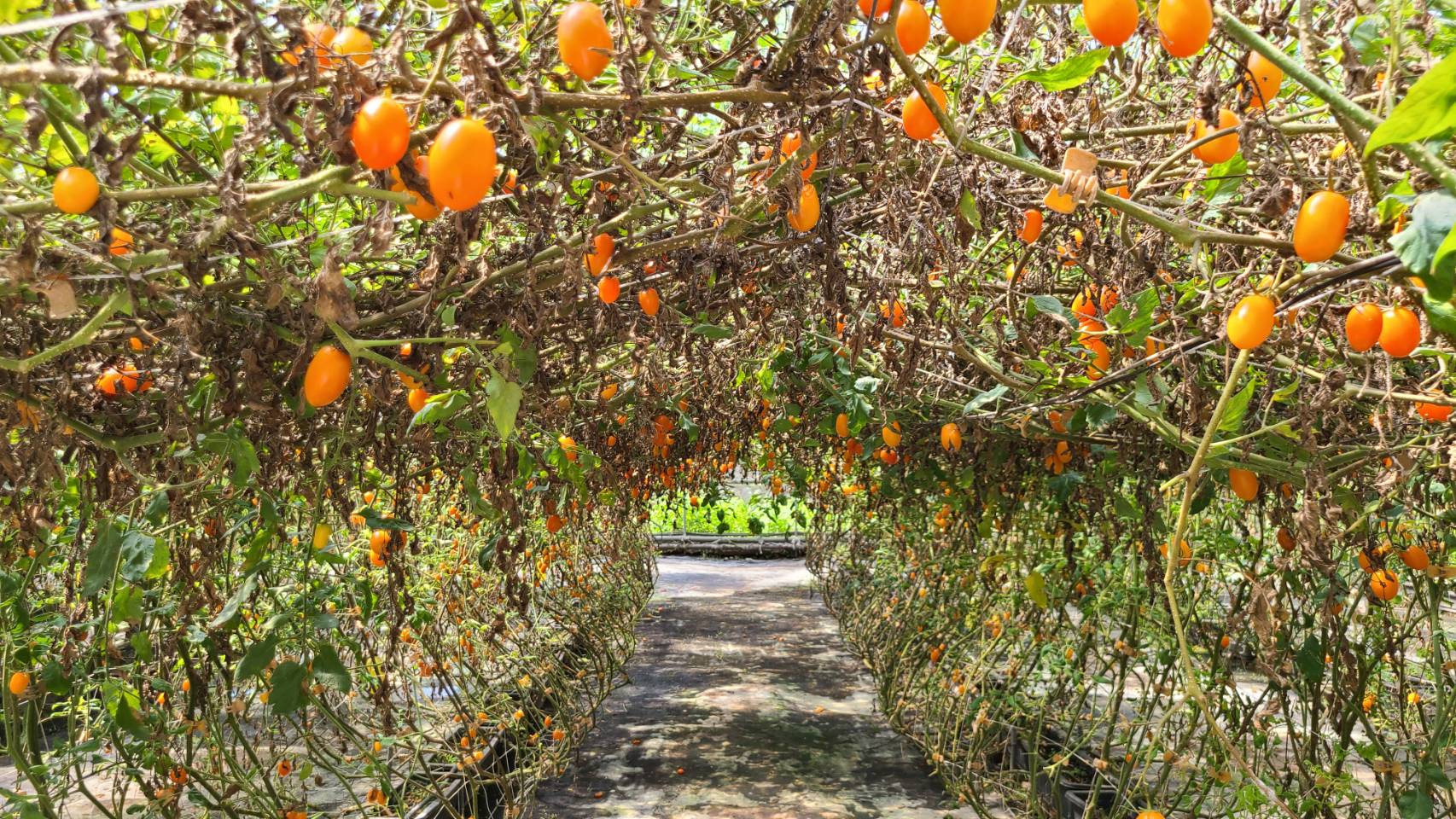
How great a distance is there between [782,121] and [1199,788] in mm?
2481

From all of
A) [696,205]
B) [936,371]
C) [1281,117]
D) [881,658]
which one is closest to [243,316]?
[696,205]

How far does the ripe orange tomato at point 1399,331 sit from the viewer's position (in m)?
1.03

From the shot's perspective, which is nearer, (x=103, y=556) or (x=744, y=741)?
(x=103, y=556)

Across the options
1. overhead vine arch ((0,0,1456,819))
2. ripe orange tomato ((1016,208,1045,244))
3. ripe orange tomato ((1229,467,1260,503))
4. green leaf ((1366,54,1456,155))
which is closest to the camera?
green leaf ((1366,54,1456,155))

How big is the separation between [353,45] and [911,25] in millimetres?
494

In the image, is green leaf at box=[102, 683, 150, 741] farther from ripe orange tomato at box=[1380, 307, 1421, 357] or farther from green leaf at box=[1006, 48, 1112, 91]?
ripe orange tomato at box=[1380, 307, 1421, 357]

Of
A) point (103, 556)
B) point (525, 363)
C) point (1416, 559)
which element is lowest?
point (1416, 559)

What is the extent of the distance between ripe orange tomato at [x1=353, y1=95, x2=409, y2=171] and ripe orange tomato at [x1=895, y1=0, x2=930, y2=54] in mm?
415

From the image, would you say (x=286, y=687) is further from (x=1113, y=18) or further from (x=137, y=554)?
(x=1113, y=18)

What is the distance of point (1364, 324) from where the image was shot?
1053 mm

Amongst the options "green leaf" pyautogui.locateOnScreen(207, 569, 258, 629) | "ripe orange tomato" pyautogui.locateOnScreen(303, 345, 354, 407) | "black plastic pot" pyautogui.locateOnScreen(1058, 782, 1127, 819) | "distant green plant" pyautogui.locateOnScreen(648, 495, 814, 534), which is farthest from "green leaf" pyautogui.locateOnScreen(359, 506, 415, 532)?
"distant green plant" pyautogui.locateOnScreen(648, 495, 814, 534)

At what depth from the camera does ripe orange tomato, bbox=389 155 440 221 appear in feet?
2.76

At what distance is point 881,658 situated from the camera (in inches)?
220

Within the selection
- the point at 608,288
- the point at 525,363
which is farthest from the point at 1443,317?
the point at 525,363
